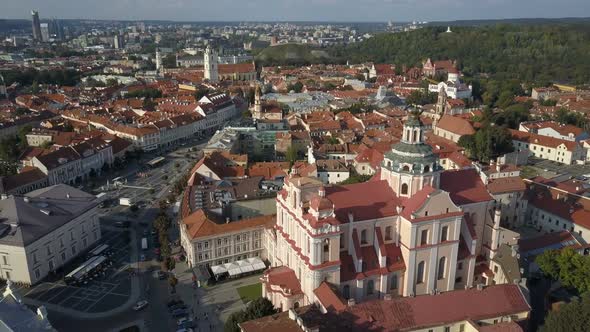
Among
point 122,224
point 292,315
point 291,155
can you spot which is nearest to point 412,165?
point 292,315

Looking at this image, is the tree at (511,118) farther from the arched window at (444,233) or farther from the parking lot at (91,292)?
the parking lot at (91,292)

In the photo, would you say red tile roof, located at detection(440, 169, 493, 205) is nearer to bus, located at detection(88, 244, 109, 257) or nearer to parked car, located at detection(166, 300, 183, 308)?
parked car, located at detection(166, 300, 183, 308)

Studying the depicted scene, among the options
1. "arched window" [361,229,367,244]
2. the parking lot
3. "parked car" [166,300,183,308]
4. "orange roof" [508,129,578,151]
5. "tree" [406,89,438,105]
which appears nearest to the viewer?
"arched window" [361,229,367,244]

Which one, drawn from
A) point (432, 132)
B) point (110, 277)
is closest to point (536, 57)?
point (432, 132)

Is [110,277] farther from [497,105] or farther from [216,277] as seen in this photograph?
[497,105]

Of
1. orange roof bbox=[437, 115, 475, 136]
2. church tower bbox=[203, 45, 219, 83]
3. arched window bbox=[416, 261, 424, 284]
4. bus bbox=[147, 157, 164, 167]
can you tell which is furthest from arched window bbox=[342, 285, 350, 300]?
church tower bbox=[203, 45, 219, 83]

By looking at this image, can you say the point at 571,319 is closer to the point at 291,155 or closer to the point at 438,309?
the point at 438,309
